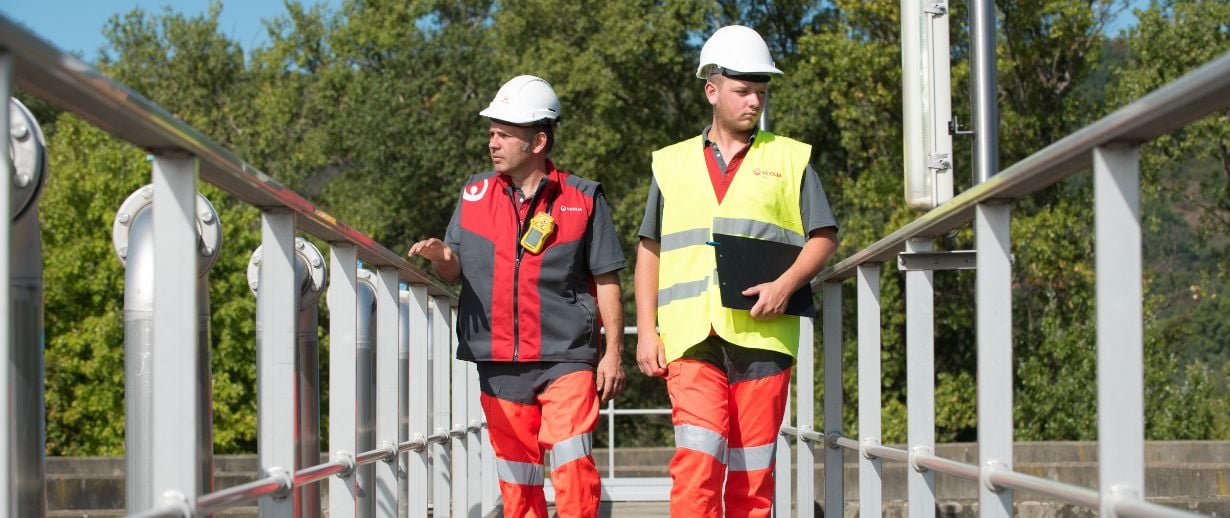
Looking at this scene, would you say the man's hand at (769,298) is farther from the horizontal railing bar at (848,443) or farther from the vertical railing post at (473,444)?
the vertical railing post at (473,444)

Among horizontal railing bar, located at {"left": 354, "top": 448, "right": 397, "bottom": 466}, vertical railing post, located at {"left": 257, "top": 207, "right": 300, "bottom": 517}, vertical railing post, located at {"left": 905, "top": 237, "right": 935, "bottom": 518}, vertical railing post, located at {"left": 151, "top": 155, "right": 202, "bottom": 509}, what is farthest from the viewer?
horizontal railing bar, located at {"left": 354, "top": 448, "right": 397, "bottom": 466}

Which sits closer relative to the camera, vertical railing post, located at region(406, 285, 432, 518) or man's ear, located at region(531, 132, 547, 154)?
man's ear, located at region(531, 132, 547, 154)

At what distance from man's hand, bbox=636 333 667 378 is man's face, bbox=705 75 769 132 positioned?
64cm

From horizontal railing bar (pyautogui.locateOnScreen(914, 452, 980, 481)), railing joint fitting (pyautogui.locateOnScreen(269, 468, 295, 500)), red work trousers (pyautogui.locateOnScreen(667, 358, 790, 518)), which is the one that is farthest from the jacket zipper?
railing joint fitting (pyautogui.locateOnScreen(269, 468, 295, 500))

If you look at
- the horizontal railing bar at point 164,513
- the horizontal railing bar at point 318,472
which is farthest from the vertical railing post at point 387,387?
the horizontal railing bar at point 164,513

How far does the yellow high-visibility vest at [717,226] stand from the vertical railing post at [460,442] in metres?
2.15

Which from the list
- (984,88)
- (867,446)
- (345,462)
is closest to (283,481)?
(345,462)

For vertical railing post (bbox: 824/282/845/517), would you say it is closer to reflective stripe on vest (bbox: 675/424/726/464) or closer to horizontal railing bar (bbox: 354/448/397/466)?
reflective stripe on vest (bbox: 675/424/726/464)

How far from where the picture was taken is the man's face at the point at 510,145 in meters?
5.08

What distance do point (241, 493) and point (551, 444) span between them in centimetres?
218

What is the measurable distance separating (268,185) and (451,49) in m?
37.1

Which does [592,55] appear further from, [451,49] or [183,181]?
[183,181]

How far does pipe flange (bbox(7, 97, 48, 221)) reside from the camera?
3309 mm

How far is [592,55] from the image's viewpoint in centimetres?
3325
